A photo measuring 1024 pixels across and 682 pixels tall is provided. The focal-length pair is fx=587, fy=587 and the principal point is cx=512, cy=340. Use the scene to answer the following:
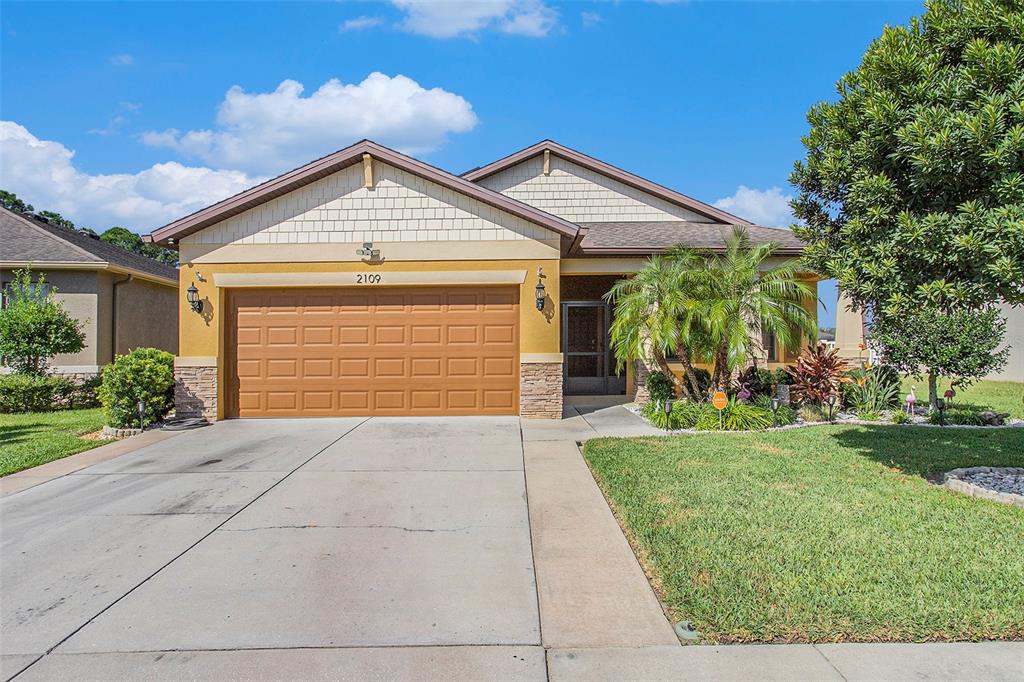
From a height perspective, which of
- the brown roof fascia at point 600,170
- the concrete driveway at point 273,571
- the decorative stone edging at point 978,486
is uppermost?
the brown roof fascia at point 600,170

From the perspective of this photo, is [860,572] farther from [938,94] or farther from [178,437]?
[178,437]

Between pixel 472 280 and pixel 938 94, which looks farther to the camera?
pixel 472 280

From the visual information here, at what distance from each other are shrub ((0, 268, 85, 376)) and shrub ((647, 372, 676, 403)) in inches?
527

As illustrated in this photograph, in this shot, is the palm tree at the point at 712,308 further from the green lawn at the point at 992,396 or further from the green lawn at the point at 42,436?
the green lawn at the point at 42,436

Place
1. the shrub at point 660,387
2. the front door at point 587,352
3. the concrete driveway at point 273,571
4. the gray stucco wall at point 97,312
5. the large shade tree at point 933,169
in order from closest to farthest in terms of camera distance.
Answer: the concrete driveway at point 273,571 → the large shade tree at point 933,169 → the shrub at point 660,387 → the gray stucco wall at point 97,312 → the front door at point 587,352

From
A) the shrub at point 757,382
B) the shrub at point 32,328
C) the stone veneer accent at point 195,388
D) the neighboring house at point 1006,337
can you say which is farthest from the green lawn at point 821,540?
the shrub at point 32,328

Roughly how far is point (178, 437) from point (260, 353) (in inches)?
92.2

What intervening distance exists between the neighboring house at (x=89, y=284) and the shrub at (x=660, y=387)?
44.3ft

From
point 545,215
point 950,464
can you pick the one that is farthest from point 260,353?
point 950,464

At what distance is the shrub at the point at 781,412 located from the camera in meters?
10.6

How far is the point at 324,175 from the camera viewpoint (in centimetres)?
1145

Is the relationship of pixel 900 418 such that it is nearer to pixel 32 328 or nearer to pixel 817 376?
pixel 817 376

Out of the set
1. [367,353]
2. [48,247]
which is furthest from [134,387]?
[48,247]

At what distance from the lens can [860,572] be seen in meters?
4.26
